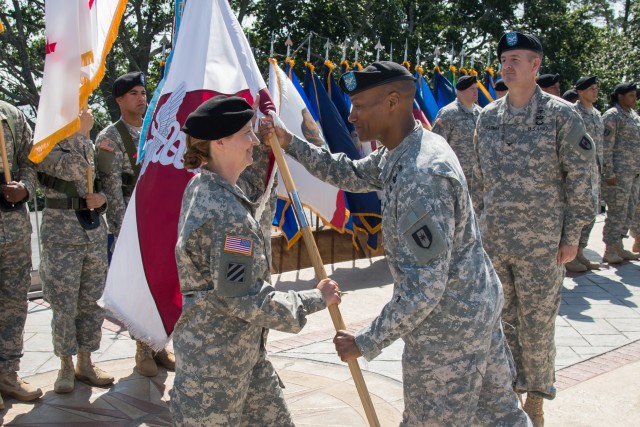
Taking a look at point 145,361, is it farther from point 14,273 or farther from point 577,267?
point 577,267

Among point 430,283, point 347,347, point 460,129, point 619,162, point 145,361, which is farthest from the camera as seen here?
point 619,162

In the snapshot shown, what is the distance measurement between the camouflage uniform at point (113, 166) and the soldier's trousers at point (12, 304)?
0.69m

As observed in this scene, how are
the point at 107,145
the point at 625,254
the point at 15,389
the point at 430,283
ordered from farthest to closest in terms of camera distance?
the point at 625,254 < the point at 107,145 < the point at 15,389 < the point at 430,283

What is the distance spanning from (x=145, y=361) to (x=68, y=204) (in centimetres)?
128

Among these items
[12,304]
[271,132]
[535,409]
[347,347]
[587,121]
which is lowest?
[535,409]

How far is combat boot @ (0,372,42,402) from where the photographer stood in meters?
4.68

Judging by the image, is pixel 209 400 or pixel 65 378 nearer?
pixel 209 400

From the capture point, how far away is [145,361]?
5211 millimetres

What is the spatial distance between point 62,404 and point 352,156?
192 inches

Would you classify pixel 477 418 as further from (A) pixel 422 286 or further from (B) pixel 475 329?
(A) pixel 422 286

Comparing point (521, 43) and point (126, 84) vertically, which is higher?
point (521, 43)

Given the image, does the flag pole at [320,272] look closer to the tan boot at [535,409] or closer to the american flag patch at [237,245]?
the american flag patch at [237,245]

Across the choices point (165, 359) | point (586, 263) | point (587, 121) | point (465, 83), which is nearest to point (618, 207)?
point (586, 263)

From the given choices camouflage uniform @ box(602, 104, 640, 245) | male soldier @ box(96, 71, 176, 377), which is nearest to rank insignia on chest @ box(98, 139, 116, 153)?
male soldier @ box(96, 71, 176, 377)
